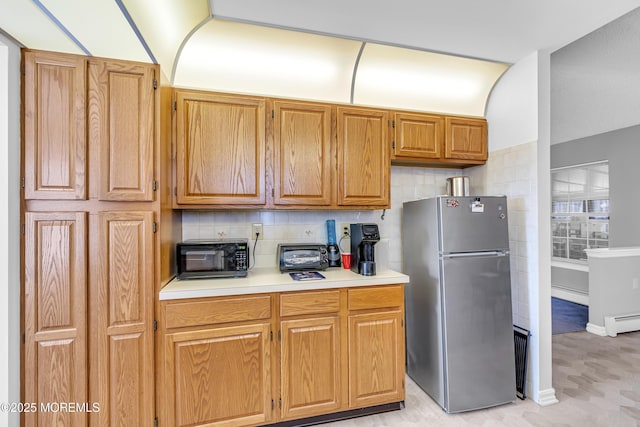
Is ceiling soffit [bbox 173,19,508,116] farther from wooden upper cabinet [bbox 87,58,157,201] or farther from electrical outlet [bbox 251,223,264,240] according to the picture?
electrical outlet [bbox 251,223,264,240]

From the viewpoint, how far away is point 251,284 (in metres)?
1.85

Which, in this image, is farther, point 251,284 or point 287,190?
point 287,190

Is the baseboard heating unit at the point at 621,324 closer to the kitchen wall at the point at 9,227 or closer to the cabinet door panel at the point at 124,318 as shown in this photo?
the cabinet door panel at the point at 124,318

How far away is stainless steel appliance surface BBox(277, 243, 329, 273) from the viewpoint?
2.19 metres

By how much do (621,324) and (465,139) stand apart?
10.2ft

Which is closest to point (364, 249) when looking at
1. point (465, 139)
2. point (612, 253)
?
point (465, 139)

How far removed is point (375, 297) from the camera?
2.03 metres

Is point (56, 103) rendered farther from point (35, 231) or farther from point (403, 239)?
point (403, 239)

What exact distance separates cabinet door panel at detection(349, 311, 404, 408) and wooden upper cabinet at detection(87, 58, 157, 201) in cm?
157

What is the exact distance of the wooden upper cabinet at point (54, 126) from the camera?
60.8 inches

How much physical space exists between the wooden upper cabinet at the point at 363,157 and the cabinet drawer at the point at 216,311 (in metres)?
0.94

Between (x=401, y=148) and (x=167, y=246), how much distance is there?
1.86 m

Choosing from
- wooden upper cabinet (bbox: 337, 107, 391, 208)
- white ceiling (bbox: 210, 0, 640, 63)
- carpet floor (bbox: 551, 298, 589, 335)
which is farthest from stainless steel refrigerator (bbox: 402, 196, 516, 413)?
carpet floor (bbox: 551, 298, 589, 335)

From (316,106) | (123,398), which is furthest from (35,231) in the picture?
(316,106)
